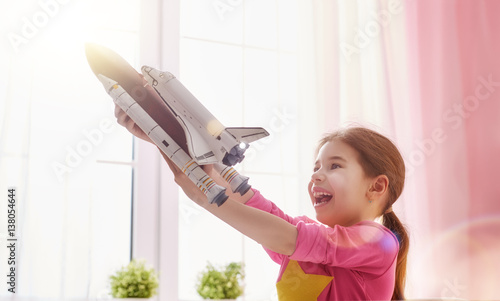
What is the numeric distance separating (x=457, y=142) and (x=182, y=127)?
177cm

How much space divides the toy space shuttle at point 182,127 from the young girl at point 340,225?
54 millimetres

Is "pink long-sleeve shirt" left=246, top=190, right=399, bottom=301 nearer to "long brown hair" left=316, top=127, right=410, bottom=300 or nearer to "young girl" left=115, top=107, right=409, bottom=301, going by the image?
"young girl" left=115, top=107, right=409, bottom=301

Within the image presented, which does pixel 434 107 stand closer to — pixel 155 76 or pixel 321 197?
pixel 321 197

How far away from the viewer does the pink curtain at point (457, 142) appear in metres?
2.57

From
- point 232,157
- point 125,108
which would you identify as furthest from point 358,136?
point 125,108

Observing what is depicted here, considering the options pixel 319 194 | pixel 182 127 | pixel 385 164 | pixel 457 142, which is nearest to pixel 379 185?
pixel 385 164

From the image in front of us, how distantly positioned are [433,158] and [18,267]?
1.71 m

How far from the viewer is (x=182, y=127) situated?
4.11 feet

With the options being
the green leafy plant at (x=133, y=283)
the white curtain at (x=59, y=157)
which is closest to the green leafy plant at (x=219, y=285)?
the green leafy plant at (x=133, y=283)

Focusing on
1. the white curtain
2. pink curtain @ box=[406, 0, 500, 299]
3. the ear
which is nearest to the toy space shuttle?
the ear

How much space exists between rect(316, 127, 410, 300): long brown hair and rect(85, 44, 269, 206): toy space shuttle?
45 centimetres

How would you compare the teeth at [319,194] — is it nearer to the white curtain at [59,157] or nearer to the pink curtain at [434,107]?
the white curtain at [59,157]

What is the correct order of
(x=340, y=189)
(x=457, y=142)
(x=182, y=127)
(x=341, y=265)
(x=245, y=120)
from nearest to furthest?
1. (x=182, y=127)
2. (x=341, y=265)
3. (x=340, y=189)
4. (x=245, y=120)
5. (x=457, y=142)

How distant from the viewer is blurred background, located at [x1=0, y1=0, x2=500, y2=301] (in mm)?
2021
